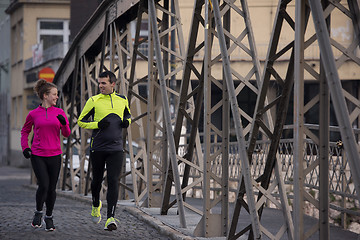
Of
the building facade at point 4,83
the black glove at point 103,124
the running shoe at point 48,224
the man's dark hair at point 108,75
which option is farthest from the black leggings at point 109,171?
the building facade at point 4,83

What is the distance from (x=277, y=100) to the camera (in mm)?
7062

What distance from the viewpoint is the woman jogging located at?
952 centimetres

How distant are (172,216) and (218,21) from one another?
3509 millimetres

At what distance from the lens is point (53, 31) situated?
41344mm

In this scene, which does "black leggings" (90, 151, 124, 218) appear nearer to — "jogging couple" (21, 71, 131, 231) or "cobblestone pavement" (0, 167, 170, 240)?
"jogging couple" (21, 71, 131, 231)

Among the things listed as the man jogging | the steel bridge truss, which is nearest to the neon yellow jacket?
the man jogging

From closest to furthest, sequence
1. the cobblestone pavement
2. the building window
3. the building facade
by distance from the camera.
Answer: the cobblestone pavement < the building window < the building facade

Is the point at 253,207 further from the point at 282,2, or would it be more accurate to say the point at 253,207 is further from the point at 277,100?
the point at 282,2

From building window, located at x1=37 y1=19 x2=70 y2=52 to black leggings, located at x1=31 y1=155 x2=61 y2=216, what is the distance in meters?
31.3

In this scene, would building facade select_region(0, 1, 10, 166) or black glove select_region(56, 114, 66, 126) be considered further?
building facade select_region(0, 1, 10, 166)

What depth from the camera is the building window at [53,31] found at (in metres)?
40.9

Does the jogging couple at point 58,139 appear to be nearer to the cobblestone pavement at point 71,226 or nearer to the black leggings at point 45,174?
the black leggings at point 45,174

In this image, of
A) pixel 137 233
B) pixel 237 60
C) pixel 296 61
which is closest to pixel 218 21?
pixel 296 61

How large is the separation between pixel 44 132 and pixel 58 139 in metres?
0.23
